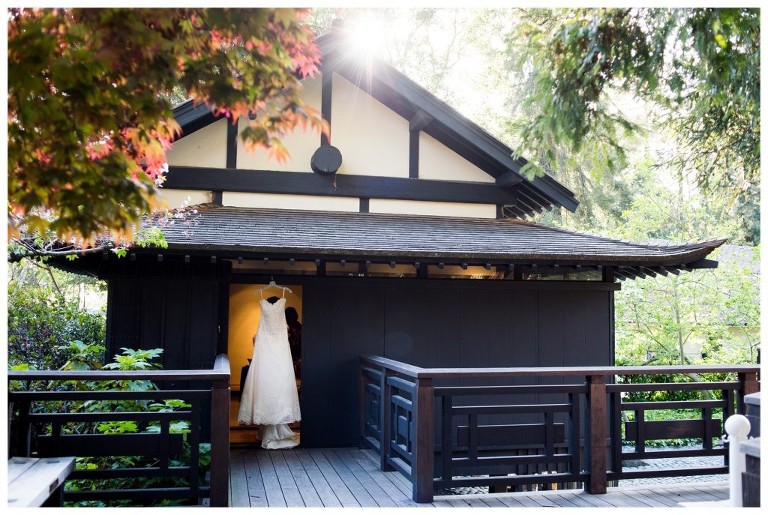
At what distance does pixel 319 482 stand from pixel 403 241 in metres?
2.66

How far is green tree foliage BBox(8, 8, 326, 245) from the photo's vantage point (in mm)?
3156

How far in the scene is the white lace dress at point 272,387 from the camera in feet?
24.9

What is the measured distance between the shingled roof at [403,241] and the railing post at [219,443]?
2.10 metres

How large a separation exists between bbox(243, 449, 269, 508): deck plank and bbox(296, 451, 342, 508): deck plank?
44 centimetres

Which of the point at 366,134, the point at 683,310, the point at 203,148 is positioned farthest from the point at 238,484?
the point at 683,310

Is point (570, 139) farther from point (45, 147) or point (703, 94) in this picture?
point (45, 147)

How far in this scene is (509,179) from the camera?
29.0ft

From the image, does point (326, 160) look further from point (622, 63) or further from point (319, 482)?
point (622, 63)

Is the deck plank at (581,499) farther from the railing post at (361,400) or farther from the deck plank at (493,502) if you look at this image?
the railing post at (361,400)

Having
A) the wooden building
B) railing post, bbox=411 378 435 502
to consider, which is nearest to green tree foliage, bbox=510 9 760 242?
railing post, bbox=411 378 435 502

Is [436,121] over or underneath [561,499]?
over

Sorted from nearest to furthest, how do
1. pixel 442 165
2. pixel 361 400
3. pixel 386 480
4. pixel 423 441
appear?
pixel 423 441
pixel 386 480
pixel 361 400
pixel 442 165

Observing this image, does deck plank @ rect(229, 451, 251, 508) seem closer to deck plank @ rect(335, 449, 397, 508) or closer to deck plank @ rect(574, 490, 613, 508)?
deck plank @ rect(335, 449, 397, 508)
